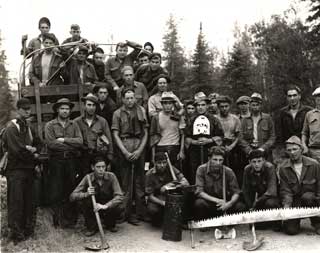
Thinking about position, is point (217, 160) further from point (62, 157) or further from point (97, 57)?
point (97, 57)

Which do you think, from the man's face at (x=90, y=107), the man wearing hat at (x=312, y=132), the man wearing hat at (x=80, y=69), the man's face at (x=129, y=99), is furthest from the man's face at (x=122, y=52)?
the man wearing hat at (x=312, y=132)

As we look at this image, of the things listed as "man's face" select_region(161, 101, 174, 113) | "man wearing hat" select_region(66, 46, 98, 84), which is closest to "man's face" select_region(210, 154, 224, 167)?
"man's face" select_region(161, 101, 174, 113)

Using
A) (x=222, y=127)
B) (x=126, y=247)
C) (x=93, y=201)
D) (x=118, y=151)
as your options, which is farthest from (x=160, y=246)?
(x=222, y=127)

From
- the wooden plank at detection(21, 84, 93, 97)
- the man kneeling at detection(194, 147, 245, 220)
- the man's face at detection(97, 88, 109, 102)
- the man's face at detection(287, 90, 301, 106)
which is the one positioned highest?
the wooden plank at detection(21, 84, 93, 97)

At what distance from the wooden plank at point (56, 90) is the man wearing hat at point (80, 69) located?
201 millimetres

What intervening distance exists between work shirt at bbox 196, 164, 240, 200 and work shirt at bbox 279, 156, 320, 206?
81 cm

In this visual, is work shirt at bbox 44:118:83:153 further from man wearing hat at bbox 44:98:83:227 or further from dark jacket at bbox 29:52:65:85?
dark jacket at bbox 29:52:65:85

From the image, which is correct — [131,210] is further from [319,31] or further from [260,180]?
[319,31]

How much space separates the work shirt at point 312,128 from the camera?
772 cm

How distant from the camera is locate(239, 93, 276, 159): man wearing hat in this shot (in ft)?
27.1

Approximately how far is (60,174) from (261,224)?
3.62 m

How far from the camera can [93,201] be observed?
6.78 meters

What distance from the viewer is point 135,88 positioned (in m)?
8.59

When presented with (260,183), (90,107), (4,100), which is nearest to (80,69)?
(90,107)
